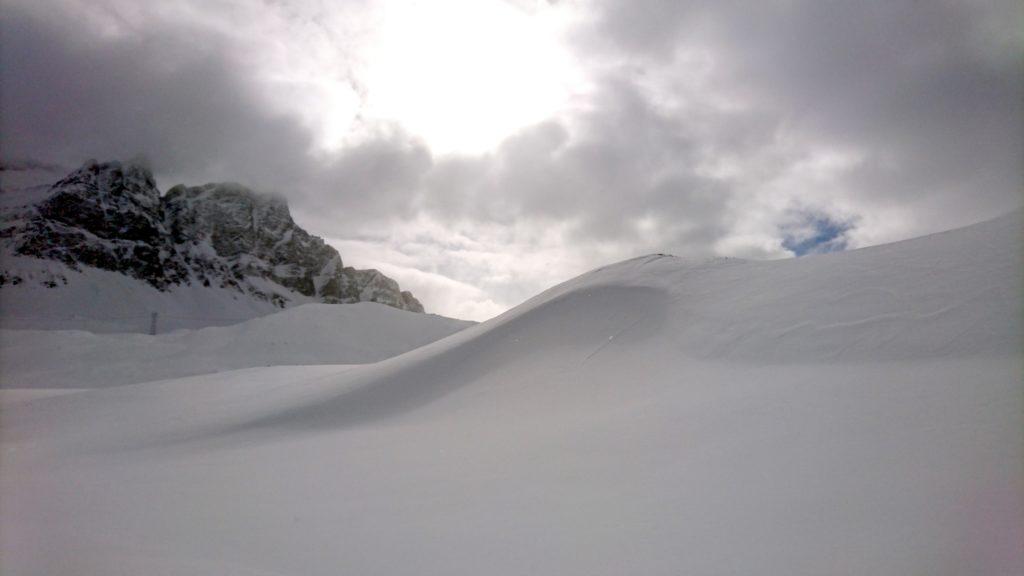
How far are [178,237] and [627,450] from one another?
14026 centimetres

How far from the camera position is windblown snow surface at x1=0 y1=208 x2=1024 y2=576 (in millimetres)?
2291

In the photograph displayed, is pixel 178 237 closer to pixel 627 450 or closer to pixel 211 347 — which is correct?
pixel 211 347

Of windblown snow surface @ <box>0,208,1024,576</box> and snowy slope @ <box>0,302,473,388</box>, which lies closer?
windblown snow surface @ <box>0,208,1024,576</box>

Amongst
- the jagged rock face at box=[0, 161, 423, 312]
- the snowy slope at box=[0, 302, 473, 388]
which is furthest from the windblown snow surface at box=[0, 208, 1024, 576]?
the jagged rock face at box=[0, 161, 423, 312]

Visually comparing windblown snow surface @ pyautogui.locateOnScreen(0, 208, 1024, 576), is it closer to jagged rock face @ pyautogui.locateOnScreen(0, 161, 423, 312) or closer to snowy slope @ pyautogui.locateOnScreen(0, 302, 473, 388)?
snowy slope @ pyautogui.locateOnScreen(0, 302, 473, 388)

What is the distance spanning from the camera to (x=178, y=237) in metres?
120

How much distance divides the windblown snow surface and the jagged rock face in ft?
361

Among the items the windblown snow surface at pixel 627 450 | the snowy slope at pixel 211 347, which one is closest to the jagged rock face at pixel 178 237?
the snowy slope at pixel 211 347

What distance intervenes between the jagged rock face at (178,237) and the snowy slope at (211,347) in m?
94.5

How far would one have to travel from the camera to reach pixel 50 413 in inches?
284

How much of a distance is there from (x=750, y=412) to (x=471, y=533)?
2087 mm

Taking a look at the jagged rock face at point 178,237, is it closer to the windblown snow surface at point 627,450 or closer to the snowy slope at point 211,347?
the snowy slope at point 211,347

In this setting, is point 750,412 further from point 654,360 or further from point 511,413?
point 511,413

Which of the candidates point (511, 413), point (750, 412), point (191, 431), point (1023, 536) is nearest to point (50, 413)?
point (191, 431)
